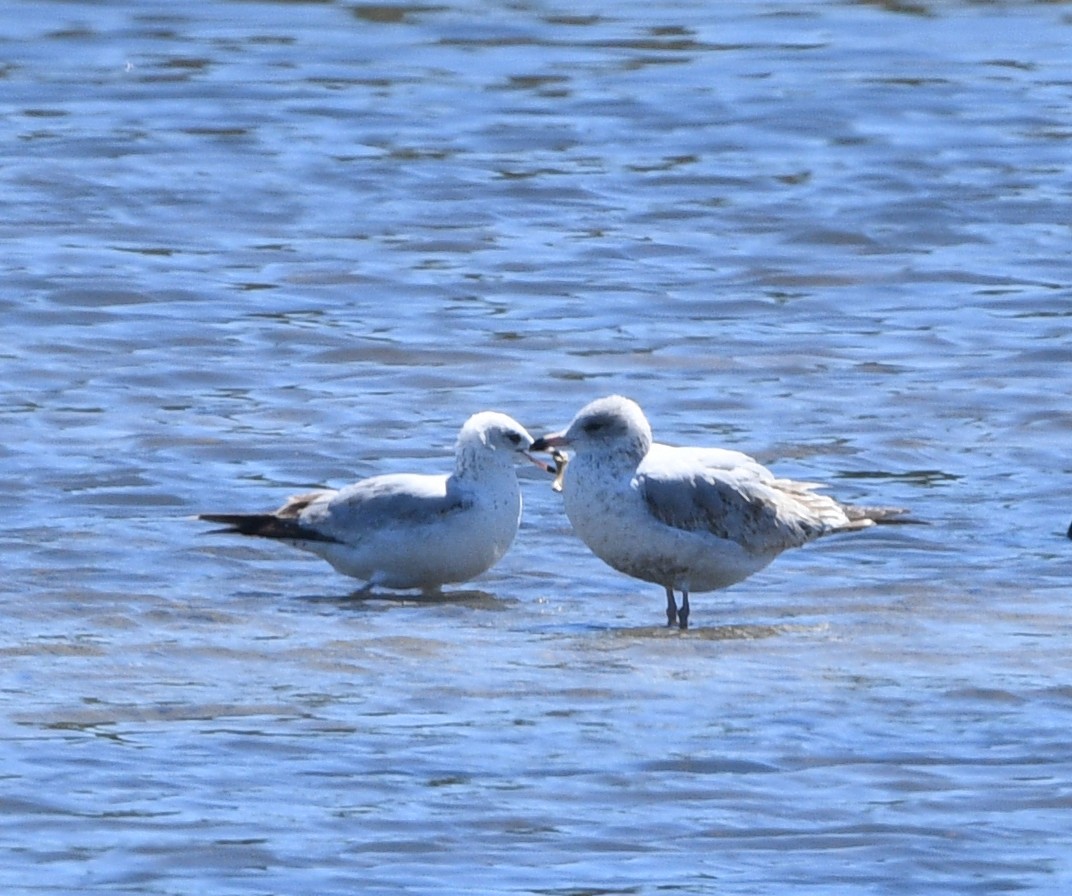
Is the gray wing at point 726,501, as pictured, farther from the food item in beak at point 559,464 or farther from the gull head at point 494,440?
the gull head at point 494,440

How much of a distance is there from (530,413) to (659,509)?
9.92 ft

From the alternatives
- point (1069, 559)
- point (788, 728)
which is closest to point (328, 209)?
point (1069, 559)

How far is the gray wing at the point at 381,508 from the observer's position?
9.17 metres

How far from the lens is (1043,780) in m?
6.79

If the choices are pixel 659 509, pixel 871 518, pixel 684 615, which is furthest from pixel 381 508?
pixel 871 518

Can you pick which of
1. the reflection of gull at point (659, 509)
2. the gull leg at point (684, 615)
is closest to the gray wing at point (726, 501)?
the reflection of gull at point (659, 509)

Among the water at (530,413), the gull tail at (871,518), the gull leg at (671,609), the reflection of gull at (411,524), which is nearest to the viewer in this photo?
the water at (530,413)

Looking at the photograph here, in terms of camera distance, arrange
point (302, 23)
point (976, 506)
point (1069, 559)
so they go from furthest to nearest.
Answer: point (302, 23) < point (976, 506) < point (1069, 559)

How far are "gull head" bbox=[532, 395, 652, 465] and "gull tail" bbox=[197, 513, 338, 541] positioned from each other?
0.99 meters

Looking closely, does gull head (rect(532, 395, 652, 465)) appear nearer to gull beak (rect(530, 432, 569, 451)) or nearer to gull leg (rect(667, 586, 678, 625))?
gull beak (rect(530, 432, 569, 451))

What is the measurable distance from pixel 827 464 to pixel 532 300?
10.7 ft

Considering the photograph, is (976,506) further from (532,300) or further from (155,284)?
(155,284)

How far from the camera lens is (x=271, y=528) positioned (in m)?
9.16

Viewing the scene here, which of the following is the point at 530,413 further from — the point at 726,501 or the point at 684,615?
the point at 684,615
